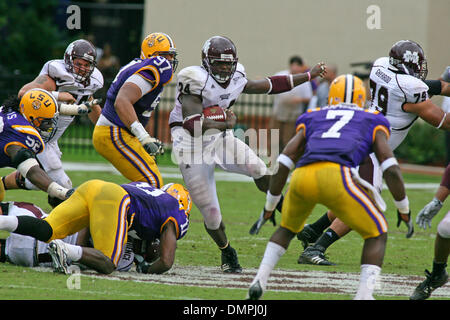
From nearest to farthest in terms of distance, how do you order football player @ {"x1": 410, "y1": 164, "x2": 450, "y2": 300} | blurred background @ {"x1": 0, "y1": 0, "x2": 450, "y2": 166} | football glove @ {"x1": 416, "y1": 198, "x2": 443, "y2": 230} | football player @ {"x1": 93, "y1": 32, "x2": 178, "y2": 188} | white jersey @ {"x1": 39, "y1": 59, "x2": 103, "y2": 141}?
football player @ {"x1": 410, "y1": 164, "x2": 450, "y2": 300}
football glove @ {"x1": 416, "y1": 198, "x2": 443, "y2": 230}
football player @ {"x1": 93, "y1": 32, "x2": 178, "y2": 188}
white jersey @ {"x1": 39, "y1": 59, "x2": 103, "y2": 141}
blurred background @ {"x1": 0, "y1": 0, "x2": 450, "y2": 166}

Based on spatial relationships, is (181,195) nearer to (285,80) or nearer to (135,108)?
(135,108)

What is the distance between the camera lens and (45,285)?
5.74m

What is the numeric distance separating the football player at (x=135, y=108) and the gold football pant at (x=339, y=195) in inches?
79.7

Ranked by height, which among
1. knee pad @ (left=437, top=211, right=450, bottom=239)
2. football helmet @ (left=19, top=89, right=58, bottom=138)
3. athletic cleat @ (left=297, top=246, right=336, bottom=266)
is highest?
football helmet @ (left=19, top=89, right=58, bottom=138)

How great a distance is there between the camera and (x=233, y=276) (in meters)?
6.60

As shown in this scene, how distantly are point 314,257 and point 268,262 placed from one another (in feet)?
6.75

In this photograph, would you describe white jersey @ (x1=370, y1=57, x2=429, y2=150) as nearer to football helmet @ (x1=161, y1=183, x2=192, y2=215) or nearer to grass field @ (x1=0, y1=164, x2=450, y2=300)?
grass field @ (x1=0, y1=164, x2=450, y2=300)

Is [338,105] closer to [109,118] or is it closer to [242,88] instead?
[242,88]

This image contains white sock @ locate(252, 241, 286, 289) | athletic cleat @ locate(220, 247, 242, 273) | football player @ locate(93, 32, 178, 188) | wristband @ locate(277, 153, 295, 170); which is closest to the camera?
white sock @ locate(252, 241, 286, 289)

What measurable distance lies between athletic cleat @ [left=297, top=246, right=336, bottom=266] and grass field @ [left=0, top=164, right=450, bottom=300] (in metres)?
0.10

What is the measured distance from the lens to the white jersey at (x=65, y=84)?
333 inches

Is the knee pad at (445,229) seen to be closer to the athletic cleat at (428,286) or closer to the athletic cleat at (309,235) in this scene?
the athletic cleat at (428,286)

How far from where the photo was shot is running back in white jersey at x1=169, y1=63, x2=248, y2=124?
692cm

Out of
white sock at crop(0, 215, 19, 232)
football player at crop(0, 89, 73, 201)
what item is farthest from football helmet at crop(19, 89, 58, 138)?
white sock at crop(0, 215, 19, 232)
